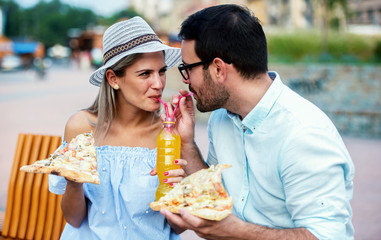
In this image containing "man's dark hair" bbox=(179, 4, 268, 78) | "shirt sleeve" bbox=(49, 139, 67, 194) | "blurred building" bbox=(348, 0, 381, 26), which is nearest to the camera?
"man's dark hair" bbox=(179, 4, 268, 78)

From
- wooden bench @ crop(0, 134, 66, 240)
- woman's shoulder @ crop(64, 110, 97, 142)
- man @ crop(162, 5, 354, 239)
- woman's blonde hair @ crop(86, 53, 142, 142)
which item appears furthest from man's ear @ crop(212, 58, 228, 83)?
wooden bench @ crop(0, 134, 66, 240)

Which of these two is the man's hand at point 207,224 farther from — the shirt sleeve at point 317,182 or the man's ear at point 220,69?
the man's ear at point 220,69

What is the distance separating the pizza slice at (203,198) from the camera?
6.02 feet

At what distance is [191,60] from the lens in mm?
2295

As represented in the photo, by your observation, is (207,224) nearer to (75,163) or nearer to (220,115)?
(75,163)

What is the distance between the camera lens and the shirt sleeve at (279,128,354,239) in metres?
1.95

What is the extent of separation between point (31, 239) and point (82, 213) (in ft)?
3.33

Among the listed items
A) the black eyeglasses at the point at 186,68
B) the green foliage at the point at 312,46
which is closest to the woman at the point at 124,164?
the black eyeglasses at the point at 186,68

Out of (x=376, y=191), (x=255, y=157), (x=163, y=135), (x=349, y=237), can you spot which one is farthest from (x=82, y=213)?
(x=376, y=191)

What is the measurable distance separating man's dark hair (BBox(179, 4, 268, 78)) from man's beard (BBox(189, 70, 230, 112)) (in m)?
0.13

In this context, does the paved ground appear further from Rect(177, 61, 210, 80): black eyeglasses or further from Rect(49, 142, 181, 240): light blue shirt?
Rect(177, 61, 210, 80): black eyeglasses

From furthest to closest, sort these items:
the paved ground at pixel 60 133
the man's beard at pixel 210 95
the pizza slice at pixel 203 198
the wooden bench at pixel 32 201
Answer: the paved ground at pixel 60 133
the wooden bench at pixel 32 201
the man's beard at pixel 210 95
the pizza slice at pixel 203 198

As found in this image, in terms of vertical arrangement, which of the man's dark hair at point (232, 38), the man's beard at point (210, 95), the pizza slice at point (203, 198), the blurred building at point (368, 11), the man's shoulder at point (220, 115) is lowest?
the pizza slice at point (203, 198)

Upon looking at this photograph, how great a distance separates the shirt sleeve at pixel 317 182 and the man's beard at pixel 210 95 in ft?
1.48
